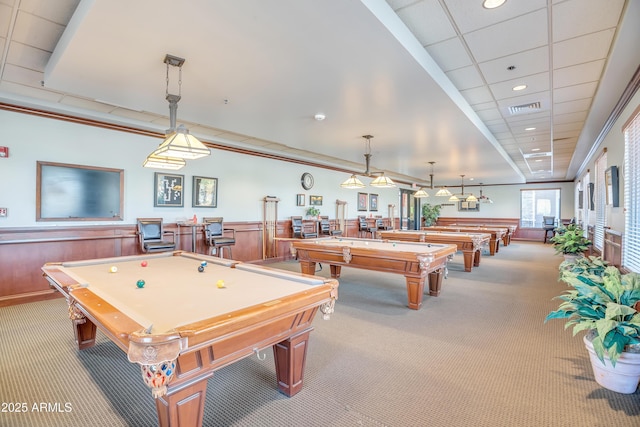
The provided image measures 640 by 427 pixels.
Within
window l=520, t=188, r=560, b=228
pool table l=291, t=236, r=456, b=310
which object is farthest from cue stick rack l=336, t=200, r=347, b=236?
window l=520, t=188, r=560, b=228

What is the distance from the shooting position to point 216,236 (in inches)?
236

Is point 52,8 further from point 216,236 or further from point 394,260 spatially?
point 216,236

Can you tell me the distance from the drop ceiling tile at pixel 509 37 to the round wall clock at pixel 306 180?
18.9 feet

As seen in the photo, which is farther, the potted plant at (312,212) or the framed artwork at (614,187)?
the potted plant at (312,212)

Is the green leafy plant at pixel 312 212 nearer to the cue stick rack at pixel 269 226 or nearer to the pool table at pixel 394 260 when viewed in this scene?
the cue stick rack at pixel 269 226

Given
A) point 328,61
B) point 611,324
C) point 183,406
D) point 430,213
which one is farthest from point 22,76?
point 430,213

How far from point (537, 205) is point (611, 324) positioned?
1410 centimetres

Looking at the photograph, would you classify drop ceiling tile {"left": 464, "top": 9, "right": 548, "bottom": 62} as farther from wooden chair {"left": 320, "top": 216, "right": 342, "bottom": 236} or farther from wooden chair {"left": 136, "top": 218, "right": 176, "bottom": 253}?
wooden chair {"left": 320, "top": 216, "right": 342, "bottom": 236}

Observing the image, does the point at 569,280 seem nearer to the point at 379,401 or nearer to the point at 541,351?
the point at 541,351

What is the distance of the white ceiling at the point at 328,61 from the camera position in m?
2.19

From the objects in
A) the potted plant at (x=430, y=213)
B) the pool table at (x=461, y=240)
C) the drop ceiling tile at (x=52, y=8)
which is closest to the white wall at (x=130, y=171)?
the drop ceiling tile at (x=52, y=8)

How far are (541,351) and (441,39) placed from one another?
296 centimetres

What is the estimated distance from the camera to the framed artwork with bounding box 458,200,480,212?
48.9 ft

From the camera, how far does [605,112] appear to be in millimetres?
4219
